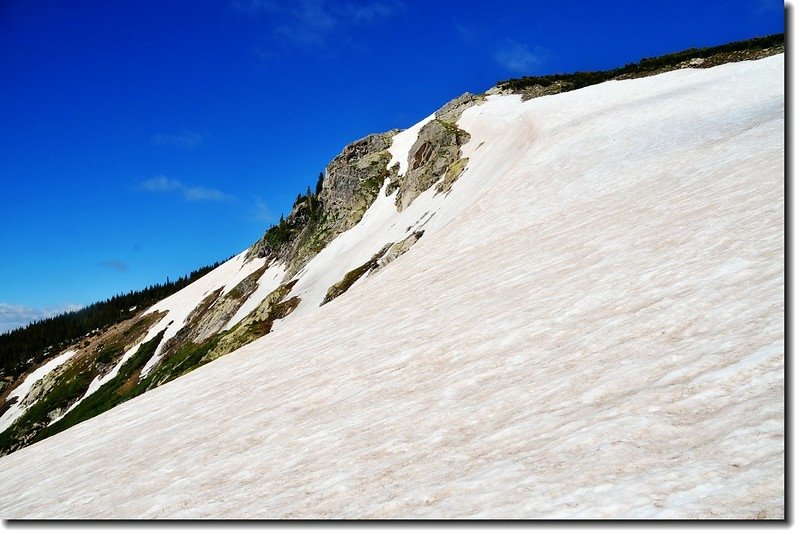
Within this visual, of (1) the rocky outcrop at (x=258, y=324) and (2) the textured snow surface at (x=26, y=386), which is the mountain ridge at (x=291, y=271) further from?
(2) the textured snow surface at (x=26, y=386)

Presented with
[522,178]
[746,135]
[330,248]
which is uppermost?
[330,248]

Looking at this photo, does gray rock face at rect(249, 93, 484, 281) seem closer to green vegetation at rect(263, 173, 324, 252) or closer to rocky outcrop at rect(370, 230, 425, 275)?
green vegetation at rect(263, 173, 324, 252)

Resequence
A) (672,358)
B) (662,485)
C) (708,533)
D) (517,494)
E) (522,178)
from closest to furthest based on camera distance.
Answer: (708,533), (662,485), (517,494), (672,358), (522,178)

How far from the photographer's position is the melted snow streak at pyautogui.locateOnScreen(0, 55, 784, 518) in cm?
423

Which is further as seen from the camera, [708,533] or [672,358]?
[672,358]

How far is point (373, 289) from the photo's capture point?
18.8 m

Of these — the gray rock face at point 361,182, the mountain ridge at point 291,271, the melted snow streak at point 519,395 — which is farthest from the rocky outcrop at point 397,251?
the melted snow streak at point 519,395

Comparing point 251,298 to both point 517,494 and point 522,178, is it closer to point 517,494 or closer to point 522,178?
point 522,178

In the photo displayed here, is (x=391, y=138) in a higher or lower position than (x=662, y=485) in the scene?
higher

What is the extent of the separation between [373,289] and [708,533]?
15.9m

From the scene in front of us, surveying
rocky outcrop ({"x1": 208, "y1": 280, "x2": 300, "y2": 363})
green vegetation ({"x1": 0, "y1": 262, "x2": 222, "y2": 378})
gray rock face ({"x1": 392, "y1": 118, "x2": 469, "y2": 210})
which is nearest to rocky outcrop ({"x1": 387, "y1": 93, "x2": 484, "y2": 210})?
gray rock face ({"x1": 392, "y1": 118, "x2": 469, "y2": 210})

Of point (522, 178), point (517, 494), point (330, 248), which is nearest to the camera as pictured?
point (517, 494)

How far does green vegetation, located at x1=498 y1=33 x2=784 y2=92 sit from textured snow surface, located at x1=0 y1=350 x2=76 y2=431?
10555 cm

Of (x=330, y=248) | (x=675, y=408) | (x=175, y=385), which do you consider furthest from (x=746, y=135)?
(x=330, y=248)
